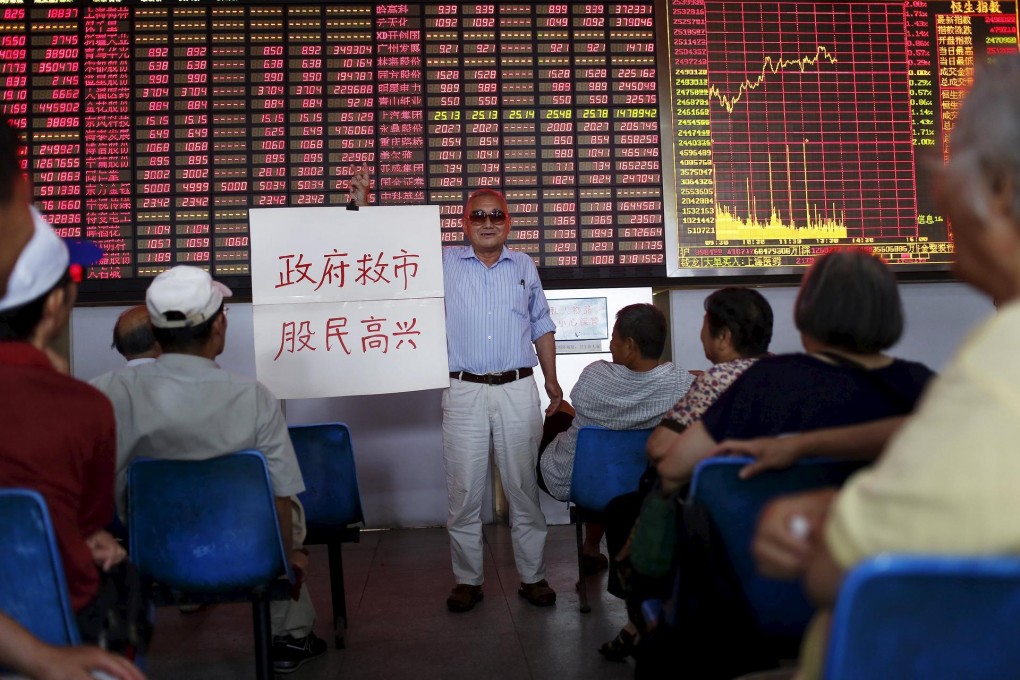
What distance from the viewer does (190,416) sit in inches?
82.0

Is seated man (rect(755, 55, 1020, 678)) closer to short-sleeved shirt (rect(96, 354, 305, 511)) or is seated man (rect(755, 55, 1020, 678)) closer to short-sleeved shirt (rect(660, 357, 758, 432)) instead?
short-sleeved shirt (rect(660, 357, 758, 432))

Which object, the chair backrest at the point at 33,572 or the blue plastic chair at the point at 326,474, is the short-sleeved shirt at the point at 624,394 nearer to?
the blue plastic chair at the point at 326,474

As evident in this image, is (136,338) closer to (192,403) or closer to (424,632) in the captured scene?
(192,403)

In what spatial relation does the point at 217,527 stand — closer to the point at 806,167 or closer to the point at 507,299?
the point at 507,299

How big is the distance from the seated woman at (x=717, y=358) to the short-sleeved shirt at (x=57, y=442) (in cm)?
124

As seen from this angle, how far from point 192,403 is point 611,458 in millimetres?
1426

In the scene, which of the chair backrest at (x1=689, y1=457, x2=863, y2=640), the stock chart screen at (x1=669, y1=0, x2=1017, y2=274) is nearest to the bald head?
the chair backrest at (x1=689, y1=457, x2=863, y2=640)

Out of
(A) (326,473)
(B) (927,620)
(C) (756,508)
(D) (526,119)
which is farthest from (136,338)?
(B) (927,620)

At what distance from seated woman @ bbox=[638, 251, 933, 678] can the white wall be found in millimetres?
2959

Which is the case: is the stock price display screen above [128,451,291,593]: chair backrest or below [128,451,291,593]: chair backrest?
above

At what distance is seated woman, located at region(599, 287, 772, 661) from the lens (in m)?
2.12

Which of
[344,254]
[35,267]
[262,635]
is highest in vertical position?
[344,254]

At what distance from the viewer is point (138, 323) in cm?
314

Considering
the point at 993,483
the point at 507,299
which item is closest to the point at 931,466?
the point at 993,483
